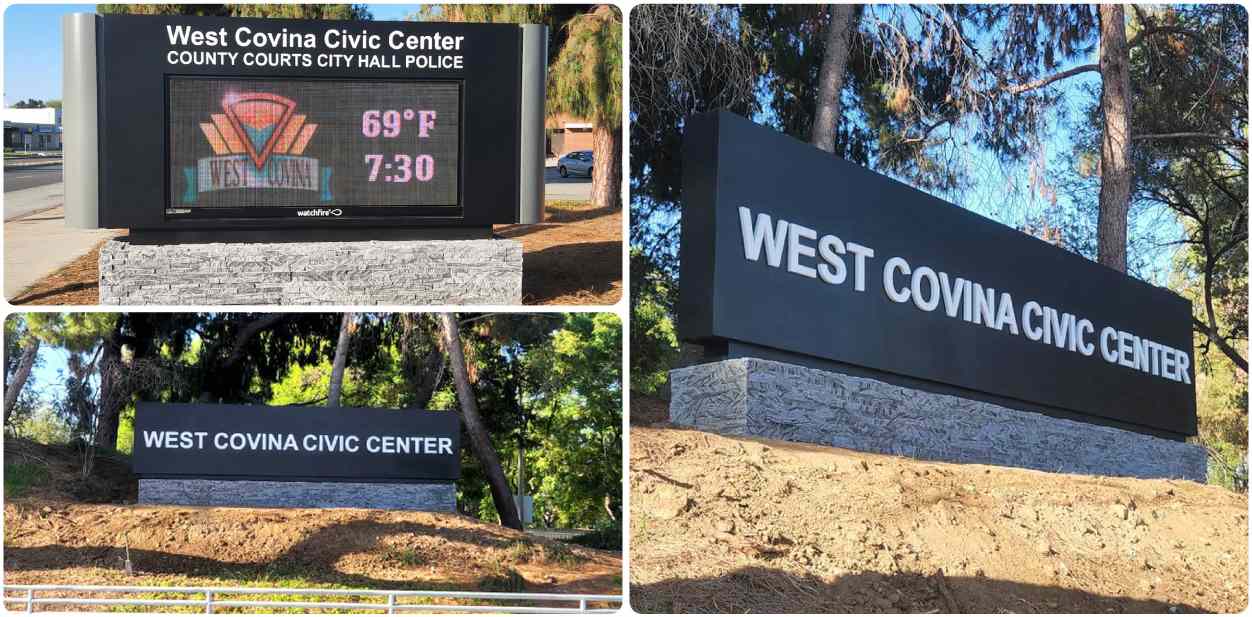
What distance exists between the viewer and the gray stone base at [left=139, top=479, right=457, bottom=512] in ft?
51.5

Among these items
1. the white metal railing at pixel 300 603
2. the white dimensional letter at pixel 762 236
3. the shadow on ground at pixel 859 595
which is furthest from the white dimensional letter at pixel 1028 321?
the shadow on ground at pixel 859 595

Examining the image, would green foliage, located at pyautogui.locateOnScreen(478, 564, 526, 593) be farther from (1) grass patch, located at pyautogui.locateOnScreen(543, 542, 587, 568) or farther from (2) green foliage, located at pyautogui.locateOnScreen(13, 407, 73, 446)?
(2) green foliage, located at pyautogui.locateOnScreen(13, 407, 73, 446)

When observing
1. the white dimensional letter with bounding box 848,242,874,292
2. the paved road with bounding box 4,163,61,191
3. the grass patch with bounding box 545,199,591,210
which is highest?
the paved road with bounding box 4,163,61,191

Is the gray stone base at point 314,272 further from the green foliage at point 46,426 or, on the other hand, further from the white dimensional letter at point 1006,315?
the green foliage at point 46,426

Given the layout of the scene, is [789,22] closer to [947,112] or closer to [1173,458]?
[947,112]

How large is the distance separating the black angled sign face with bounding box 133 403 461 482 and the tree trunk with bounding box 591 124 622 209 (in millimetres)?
4940

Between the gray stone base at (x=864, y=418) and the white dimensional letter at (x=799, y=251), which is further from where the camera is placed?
the white dimensional letter at (x=799, y=251)

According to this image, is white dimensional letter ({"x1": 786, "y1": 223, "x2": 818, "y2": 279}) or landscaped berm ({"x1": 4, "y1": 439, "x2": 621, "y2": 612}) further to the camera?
landscaped berm ({"x1": 4, "y1": 439, "x2": 621, "y2": 612})

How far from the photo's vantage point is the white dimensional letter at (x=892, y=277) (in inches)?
419

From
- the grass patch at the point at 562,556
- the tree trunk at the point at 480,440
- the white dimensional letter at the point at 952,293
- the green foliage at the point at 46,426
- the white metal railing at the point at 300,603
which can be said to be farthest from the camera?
the green foliage at the point at 46,426

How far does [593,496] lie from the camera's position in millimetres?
25094

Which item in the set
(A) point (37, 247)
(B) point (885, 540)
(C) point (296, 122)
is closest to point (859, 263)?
(B) point (885, 540)

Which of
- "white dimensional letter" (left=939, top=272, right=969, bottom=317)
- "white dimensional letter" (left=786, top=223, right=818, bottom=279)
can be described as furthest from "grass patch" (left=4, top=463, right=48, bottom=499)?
"white dimensional letter" (left=939, top=272, right=969, bottom=317)

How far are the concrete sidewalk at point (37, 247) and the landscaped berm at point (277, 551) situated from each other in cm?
385
